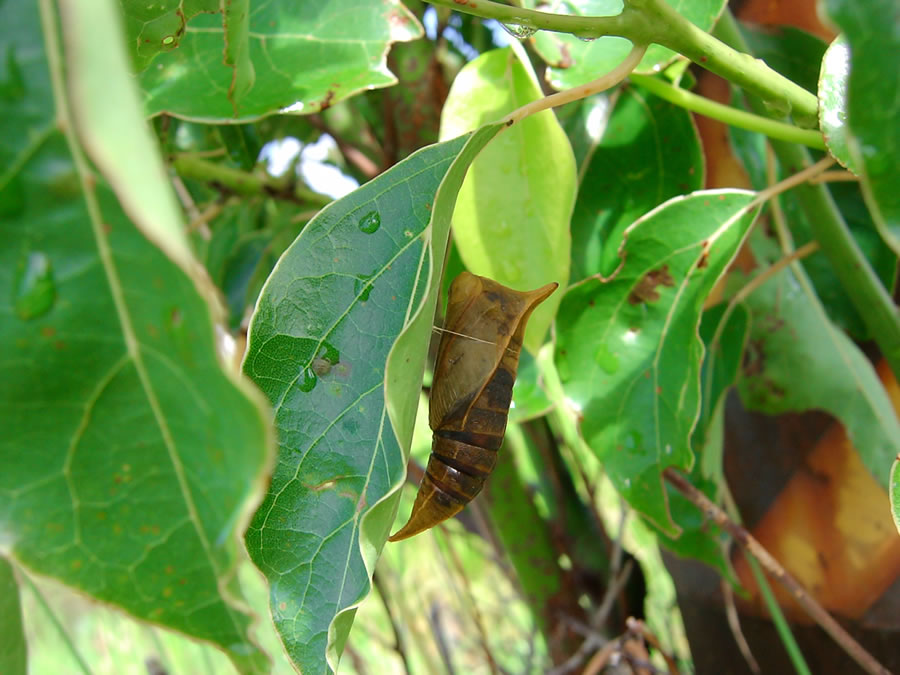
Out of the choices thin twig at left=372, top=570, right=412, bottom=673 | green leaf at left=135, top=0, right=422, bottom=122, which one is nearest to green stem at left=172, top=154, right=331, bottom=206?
green leaf at left=135, top=0, right=422, bottom=122

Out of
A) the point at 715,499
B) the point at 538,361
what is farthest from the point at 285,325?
the point at 715,499

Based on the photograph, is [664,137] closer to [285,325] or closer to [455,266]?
[455,266]

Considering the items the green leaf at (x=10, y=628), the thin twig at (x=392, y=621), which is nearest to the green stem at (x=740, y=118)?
the green leaf at (x=10, y=628)

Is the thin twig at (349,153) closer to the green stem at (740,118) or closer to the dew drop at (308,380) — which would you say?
the green stem at (740,118)

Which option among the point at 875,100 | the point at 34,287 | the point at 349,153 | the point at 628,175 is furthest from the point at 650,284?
the point at 349,153

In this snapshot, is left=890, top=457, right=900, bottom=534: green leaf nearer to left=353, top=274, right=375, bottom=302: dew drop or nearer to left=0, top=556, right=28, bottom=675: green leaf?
left=353, top=274, right=375, bottom=302: dew drop

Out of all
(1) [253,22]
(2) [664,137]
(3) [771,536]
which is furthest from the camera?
(3) [771,536]
